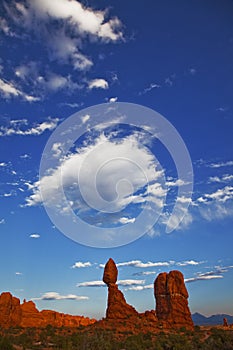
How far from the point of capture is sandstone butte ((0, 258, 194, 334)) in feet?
197

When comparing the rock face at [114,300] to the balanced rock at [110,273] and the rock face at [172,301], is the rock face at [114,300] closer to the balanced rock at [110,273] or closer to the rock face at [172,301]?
the balanced rock at [110,273]

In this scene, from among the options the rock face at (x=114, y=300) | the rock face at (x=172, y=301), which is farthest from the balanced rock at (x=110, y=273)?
the rock face at (x=172, y=301)

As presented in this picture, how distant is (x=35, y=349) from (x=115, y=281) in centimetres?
3990

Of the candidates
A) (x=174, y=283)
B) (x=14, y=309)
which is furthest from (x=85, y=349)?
(x=14, y=309)

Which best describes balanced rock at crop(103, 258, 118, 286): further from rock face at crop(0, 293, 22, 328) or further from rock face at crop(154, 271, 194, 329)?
rock face at crop(0, 293, 22, 328)

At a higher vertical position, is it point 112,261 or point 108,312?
point 112,261

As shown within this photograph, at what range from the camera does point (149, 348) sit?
110 ft

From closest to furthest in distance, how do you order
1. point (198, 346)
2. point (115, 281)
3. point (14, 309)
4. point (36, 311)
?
point (198, 346)
point (115, 281)
point (14, 309)
point (36, 311)

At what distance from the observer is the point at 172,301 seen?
225 ft

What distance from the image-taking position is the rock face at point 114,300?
6269 centimetres

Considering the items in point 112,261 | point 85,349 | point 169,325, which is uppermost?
point 112,261

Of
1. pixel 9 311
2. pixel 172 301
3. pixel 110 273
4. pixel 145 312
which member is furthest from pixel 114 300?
pixel 9 311

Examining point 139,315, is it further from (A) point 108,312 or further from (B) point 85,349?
(B) point 85,349

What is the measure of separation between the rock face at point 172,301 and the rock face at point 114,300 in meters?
7.36
